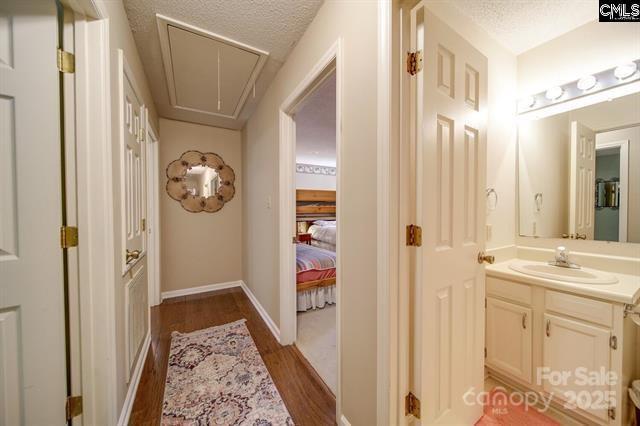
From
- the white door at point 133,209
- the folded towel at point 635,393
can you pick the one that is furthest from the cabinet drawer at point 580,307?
the white door at point 133,209

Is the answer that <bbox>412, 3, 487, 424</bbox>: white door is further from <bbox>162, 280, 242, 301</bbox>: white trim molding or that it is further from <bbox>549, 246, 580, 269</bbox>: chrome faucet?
<bbox>162, 280, 242, 301</bbox>: white trim molding

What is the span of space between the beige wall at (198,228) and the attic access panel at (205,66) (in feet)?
2.01

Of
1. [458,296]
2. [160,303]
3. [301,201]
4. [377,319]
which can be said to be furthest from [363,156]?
[301,201]

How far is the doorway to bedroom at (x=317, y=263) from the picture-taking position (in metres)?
1.91

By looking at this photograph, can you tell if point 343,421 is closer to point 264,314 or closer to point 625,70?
point 264,314

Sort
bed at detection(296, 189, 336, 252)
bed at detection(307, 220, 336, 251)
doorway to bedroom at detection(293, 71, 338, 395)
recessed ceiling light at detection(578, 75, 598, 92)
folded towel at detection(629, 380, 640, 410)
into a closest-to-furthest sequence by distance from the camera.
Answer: folded towel at detection(629, 380, 640, 410) < recessed ceiling light at detection(578, 75, 598, 92) < doorway to bedroom at detection(293, 71, 338, 395) < bed at detection(307, 220, 336, 251) < bed at detection(296, 189, 336, 252)

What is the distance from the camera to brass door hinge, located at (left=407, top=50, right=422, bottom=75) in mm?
971

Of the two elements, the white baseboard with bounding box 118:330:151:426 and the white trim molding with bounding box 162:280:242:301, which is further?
the white trim molding with bounding box 162:280:242:301

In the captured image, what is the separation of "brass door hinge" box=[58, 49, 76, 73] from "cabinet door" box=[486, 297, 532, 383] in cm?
274

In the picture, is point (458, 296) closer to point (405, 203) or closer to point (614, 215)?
point (405, 203)

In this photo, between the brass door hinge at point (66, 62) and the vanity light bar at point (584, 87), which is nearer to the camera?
the brass door hinge at point (66, 62)

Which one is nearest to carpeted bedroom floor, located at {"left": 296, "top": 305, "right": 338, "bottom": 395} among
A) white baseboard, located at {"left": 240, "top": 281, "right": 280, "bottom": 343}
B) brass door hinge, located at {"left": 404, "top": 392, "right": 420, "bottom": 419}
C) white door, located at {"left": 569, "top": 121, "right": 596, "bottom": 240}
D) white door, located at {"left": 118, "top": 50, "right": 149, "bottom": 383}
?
white baseboard, located at {"left": 240, "top": 281, "right": 280, "bottom": 343}

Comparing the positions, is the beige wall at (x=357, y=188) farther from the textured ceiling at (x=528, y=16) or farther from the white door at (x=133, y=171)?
the white door at (x=133, y=171)

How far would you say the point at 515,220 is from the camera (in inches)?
75.7
